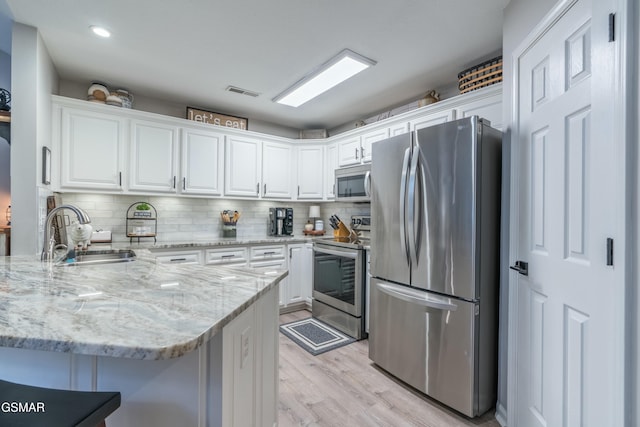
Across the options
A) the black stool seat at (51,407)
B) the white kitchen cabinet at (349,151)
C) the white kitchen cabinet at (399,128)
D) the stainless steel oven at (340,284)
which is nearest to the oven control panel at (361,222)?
the stainless steel oven at (340,284)

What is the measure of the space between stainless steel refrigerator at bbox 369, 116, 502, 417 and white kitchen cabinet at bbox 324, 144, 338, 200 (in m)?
1.74

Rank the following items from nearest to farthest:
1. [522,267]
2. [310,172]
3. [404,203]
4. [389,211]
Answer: [522,267]
[404,203]
[389,211]
[310,172]

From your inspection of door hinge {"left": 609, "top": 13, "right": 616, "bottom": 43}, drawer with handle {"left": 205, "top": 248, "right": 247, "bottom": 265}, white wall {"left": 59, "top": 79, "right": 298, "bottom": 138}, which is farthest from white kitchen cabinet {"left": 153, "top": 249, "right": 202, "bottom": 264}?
door hinge {"left": 609, "top": 13, "right": 616, "bottom": 43}

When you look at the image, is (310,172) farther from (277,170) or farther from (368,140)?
(368,140)

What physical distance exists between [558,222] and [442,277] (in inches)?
28.9

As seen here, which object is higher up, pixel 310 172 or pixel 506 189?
pixel 310 172

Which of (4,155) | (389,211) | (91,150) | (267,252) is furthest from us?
(267,252)

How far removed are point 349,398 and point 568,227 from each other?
5.49ft

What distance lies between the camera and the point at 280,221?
4.05 metres

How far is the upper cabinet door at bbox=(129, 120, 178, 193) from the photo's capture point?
121 inches

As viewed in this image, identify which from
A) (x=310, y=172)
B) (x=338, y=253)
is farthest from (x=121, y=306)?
(x=310, y=172)

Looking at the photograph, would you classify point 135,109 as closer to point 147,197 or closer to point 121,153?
point 121,153

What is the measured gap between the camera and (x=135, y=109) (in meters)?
3.27

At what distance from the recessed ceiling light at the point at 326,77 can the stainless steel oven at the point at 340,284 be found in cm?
166
